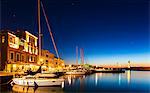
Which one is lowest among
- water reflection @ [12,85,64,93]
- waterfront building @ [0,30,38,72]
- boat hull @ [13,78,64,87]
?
water reflection @ [12,85,64,93]

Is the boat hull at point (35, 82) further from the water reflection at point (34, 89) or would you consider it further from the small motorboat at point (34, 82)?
the water reflection at point (34, 89)

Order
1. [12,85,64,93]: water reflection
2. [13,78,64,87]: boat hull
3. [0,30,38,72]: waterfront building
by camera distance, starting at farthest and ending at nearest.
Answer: [0,30,38,72]: waterfront building, [13,78,64,87]: boat hull, [12,85,64,93]: water reflection

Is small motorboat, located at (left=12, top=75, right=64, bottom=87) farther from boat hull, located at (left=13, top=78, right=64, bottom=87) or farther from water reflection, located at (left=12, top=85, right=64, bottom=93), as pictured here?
water reflection, located at (left=12, top=85, right=64, bottom=93)

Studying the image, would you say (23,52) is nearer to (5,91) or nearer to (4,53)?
(4,53)

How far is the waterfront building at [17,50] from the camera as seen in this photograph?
184ft

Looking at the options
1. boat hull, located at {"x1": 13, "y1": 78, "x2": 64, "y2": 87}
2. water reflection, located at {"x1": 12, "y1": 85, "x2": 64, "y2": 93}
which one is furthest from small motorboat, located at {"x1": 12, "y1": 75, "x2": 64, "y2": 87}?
water reflection, located at {"x1": 12, "y1": 85, "x2": 64, "y2": 93}

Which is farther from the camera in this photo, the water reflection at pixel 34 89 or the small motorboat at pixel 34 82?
the small motorboat at pixel 34 82

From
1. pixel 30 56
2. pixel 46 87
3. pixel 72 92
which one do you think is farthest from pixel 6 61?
pixel 72 92

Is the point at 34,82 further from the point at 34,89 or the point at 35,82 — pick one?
the point at 34,89

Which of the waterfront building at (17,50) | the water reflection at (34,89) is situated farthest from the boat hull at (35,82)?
the waterfront building at (17,50)

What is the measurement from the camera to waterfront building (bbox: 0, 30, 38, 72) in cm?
5609

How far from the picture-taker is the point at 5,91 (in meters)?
33.4

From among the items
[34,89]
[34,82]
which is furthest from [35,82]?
[34,89]

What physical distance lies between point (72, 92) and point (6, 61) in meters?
26.1
